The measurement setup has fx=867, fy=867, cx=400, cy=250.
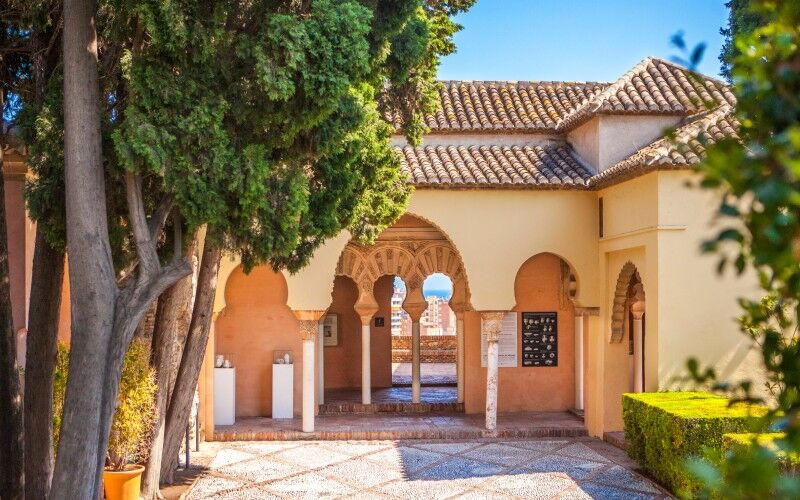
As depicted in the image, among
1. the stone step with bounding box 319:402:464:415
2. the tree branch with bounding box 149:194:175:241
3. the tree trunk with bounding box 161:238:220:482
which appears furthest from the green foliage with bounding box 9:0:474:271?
the stone step with bounding box 319:402:464:415

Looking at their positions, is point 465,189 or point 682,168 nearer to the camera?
point 682,168

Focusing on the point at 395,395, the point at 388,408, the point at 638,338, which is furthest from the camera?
the point at 395,395

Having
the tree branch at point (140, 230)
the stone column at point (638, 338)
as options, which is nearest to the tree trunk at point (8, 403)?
the tree branch at point (140, 230)

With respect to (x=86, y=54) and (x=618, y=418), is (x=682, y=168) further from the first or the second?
(x=86, y=54)

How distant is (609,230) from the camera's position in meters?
13.9

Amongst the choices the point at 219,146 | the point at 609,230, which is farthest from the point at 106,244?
the point at 609,230

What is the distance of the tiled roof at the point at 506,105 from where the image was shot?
15867mm

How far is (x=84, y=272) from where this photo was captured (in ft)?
22.1

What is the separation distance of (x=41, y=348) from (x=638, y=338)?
1039cm

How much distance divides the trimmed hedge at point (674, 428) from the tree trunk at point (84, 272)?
18.1ft

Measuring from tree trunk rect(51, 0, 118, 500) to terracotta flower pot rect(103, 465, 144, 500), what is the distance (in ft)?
7.01

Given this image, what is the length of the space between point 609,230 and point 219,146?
8607 mm

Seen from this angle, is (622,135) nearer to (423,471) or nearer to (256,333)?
(423,471)

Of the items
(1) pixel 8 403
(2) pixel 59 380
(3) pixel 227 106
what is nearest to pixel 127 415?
(2) pixel 59 380
